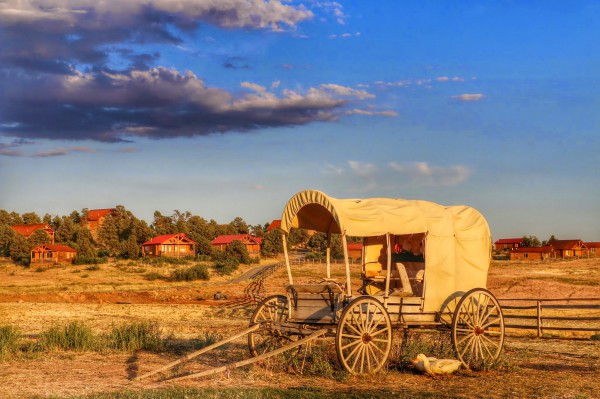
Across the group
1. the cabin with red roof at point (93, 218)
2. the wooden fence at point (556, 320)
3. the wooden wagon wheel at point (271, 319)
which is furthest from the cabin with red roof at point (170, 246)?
the wooden wagon wheel at point (271, 319)

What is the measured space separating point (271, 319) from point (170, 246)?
75.0m

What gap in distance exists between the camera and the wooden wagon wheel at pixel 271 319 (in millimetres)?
13156

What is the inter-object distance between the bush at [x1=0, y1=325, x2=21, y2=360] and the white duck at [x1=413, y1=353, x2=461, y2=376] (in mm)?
8545

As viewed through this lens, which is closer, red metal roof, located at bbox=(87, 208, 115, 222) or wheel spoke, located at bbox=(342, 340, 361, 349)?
wheel spoke, located at bbox=(342, 340, 361, 349)

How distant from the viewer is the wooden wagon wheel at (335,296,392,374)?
37.6 feet

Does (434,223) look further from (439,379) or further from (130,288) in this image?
(130,288)

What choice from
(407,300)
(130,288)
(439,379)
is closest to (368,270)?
(407,300)

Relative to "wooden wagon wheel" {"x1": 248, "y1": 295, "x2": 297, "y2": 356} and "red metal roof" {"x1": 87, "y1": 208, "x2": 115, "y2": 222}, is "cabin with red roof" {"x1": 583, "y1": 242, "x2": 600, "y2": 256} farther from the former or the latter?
"wooden wagon wheel" {"x1": 248, "y1": 295, "x2": 297, "y2": 356}

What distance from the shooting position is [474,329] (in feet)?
42.0

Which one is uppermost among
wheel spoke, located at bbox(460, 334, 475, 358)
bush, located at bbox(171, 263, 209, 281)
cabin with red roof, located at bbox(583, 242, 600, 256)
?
cabin with red roof, located at bbox(583, 242, 600, 256)

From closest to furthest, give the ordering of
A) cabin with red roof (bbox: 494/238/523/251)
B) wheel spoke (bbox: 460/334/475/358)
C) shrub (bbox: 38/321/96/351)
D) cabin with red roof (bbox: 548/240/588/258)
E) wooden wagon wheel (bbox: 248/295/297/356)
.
Result: 1. wheel spoke (bbox: 460/334/475/358)
2. wooden wagon wheel (bbox: 248/295/297/356)
3. shrub (bbox: 38/321/96/351)
4. cabin with red roof (bbox: 548/240/588/258)
5. cabin with red roof (bbox: 494/238/523/251)

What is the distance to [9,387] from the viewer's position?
36.4ft

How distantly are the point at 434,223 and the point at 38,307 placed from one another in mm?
24021

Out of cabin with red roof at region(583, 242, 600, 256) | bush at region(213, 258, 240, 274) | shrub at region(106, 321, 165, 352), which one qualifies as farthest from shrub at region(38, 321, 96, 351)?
cabin with red roof at region(583, 242, 600, 256)
